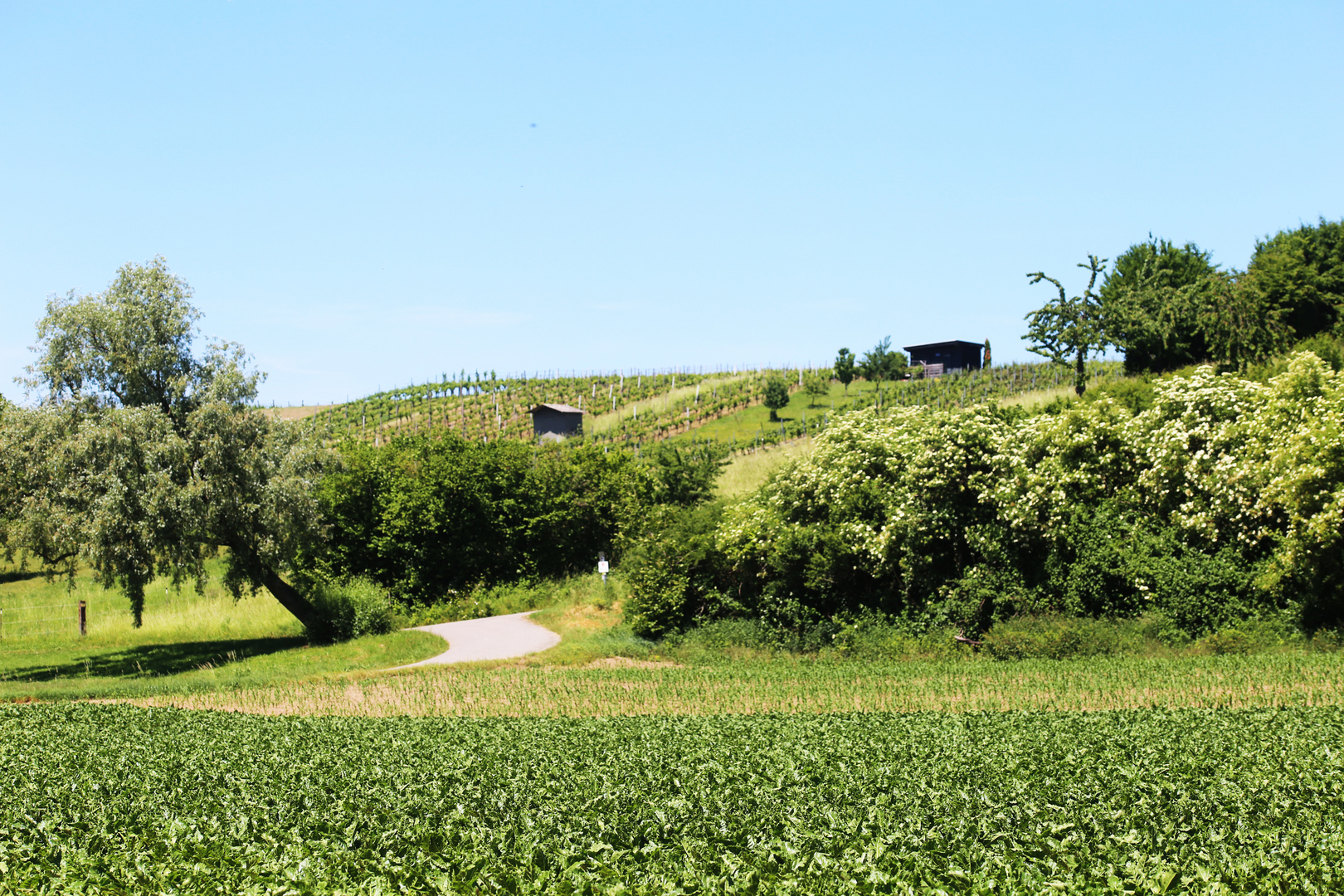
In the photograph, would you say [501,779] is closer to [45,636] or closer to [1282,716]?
[1282,716]

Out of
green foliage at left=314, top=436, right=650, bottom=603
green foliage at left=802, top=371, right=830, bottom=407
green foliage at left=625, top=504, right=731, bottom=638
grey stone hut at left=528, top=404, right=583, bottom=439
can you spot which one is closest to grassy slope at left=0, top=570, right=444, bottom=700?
green foliage at left=314, top=436, right=650, bottom=603

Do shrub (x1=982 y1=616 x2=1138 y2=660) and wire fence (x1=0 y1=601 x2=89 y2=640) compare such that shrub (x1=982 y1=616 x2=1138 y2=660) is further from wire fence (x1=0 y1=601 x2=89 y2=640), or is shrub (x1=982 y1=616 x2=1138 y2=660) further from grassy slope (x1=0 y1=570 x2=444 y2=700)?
wire fence (x1=0 y1=601 x2=89 y2=640)

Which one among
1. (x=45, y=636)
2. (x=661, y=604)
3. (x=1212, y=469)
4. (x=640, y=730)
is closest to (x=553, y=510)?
(x=661, y=604)

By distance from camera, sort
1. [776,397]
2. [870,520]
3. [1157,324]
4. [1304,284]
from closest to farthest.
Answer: [870,520], [1157,324], [1304,284], [776,397]

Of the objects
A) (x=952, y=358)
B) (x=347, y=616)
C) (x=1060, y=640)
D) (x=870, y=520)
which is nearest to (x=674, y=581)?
(x=870, y=520)

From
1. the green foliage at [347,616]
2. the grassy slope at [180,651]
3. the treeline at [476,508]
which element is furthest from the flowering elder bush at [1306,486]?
the green foliage at [347,616]

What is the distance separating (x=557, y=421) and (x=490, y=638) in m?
36.4

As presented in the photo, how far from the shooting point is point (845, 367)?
73.6 meters

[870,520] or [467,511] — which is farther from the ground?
[467,511]

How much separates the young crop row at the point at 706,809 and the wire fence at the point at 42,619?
23.2 m

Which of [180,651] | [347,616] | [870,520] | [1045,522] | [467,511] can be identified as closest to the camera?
[1045,522]

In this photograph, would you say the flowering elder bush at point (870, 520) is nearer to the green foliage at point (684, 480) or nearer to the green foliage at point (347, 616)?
the green foliage at point (684, 480)

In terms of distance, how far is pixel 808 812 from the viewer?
8078 millimetres

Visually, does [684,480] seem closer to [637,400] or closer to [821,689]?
[821,689]
